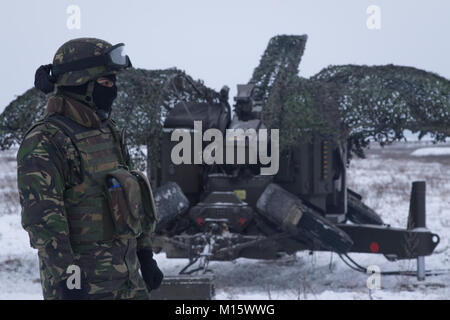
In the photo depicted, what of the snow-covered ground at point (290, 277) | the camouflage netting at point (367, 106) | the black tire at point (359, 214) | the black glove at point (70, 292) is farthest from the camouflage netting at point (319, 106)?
the black glove at point (70, 292)

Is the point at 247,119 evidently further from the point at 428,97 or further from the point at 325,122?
the point at 428,97

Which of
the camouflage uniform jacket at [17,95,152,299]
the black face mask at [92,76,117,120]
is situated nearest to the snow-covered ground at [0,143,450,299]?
the camouflage uniform jacket at [17,95,152,299]

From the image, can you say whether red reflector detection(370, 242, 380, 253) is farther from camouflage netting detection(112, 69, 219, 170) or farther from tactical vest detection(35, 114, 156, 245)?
tactical vest detection(35, 114, 156, 245)

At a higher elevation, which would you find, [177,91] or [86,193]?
[177,91]

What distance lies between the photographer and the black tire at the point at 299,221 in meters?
8.03

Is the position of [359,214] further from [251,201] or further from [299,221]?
[299,221]

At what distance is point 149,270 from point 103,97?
102cm

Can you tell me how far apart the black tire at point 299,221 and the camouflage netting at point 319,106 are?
755mm

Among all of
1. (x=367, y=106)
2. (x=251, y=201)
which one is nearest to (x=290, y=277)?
(x=251, y=201)

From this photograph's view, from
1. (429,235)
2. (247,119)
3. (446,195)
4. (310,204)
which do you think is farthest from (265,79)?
(446,195)

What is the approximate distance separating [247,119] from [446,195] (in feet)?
42.0

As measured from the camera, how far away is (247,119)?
Result: 29.4 ft

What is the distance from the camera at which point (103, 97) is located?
347cm

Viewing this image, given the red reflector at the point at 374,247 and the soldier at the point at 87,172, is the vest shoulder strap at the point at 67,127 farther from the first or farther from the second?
the red reflector at the point at 374,247
